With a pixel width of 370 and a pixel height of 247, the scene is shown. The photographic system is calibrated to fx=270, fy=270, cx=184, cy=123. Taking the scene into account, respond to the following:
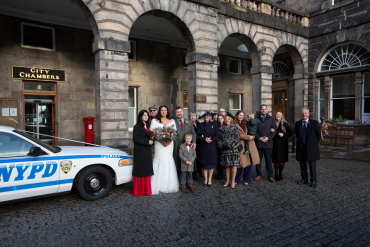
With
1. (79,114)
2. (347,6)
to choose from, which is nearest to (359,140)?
(347,6)

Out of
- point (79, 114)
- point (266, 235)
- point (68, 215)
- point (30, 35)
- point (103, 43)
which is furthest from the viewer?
point (79, 114)

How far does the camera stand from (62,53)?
11492mm

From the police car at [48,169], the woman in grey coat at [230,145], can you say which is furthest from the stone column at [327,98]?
the police car at [48,169]

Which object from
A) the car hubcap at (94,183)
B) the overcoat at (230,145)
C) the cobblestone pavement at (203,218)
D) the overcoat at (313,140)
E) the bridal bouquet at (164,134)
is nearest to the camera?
the cobblestone pavement at (203,218)

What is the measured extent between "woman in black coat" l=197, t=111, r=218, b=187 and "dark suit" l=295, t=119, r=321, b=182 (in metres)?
2.09

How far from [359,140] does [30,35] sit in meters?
15.6

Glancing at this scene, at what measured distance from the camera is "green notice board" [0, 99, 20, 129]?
10266 mm

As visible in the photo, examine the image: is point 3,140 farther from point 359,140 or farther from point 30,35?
point 359,140

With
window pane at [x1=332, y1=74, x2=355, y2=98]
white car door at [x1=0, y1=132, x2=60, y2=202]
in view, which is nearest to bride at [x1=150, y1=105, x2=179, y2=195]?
white car door at [x1=0, y1=132, x2=60, y2=202]

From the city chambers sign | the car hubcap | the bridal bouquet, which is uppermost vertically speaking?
the city chambers sign

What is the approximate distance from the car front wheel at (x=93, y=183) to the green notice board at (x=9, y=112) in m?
7.01

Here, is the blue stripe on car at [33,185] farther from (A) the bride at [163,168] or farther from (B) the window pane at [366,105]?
(B) the window pane at [366,105]

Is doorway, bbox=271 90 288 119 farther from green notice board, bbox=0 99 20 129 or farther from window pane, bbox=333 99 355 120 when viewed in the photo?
green notice board, bbox=0 99 20 129

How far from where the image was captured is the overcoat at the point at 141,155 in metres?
5.70
